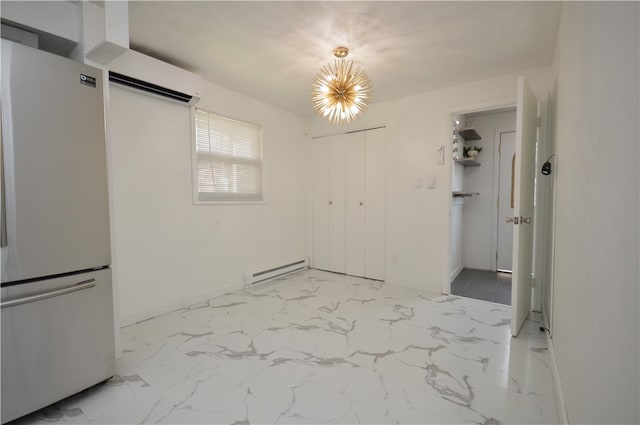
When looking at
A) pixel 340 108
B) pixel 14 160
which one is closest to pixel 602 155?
pixel 340 108

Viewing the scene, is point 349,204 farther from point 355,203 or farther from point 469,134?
point 469,134

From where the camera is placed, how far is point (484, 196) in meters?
4.50

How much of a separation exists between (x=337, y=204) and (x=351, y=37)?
232 cm

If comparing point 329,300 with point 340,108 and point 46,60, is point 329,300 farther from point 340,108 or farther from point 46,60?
point 46,60

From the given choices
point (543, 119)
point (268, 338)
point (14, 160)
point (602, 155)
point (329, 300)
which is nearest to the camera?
point (602, 155)

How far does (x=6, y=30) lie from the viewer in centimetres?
148

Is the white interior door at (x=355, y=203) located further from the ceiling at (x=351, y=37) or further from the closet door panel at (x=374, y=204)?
the ceiling at (x=351, y=37)

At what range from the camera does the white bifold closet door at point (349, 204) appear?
12.4 ft

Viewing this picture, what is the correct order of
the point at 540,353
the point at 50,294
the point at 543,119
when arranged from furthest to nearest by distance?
the point at 543,119
the point at 540,353
the point at 50,294

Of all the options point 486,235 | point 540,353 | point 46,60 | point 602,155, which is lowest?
point 540,353

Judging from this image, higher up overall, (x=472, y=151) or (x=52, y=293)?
(x=472, y=151)

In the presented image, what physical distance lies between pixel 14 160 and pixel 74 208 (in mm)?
309

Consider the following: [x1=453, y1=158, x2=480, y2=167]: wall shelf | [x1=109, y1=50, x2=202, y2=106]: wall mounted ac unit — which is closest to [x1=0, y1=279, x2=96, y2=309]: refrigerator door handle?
[x1=109, y1=50, x2=202, y2=106]: wall mounted ac unit

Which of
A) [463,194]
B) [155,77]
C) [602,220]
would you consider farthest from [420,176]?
[155,77]
